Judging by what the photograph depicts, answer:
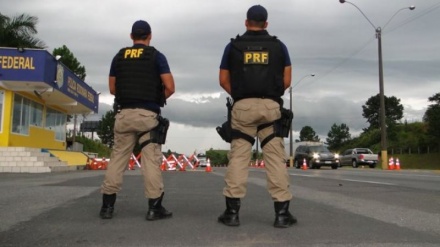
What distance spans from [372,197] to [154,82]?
419 centimetres

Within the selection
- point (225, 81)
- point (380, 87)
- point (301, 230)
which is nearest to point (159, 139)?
point (225, 81)

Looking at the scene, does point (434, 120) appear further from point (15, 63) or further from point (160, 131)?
point (160, 131)

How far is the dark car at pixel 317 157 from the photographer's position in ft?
104

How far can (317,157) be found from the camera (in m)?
32.0

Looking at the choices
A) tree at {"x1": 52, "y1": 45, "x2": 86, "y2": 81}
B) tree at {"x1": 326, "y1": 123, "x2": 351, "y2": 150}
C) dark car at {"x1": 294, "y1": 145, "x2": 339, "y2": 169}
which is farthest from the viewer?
tree at {"x1": 326, "y1": 123, "x2": 351, "y2": 150}

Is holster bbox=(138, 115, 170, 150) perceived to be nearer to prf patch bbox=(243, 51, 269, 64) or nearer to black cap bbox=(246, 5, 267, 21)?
prf patch bbox=(243, 51, 269, 64)

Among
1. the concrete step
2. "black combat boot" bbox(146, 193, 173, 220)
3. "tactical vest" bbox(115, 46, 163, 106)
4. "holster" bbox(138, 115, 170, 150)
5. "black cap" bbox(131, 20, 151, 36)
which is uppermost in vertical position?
"black cap" bbox(131, 20, 151, 36)

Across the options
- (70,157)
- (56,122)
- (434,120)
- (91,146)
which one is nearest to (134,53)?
(70,157)

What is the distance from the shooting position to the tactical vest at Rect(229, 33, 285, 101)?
181 inches

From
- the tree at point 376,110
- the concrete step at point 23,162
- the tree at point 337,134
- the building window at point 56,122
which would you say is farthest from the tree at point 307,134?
the concrete step at point 23,162

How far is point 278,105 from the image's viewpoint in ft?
15.3

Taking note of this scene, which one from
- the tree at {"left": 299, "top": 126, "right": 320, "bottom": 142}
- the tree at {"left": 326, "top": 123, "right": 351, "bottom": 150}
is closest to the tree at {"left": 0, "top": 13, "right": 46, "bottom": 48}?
the tree at {"left": 326, "top": 123, "right": 351, "bottom": 150}

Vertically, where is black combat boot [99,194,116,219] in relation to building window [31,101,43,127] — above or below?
below

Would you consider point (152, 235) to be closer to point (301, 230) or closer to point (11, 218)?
point (301, 230)
